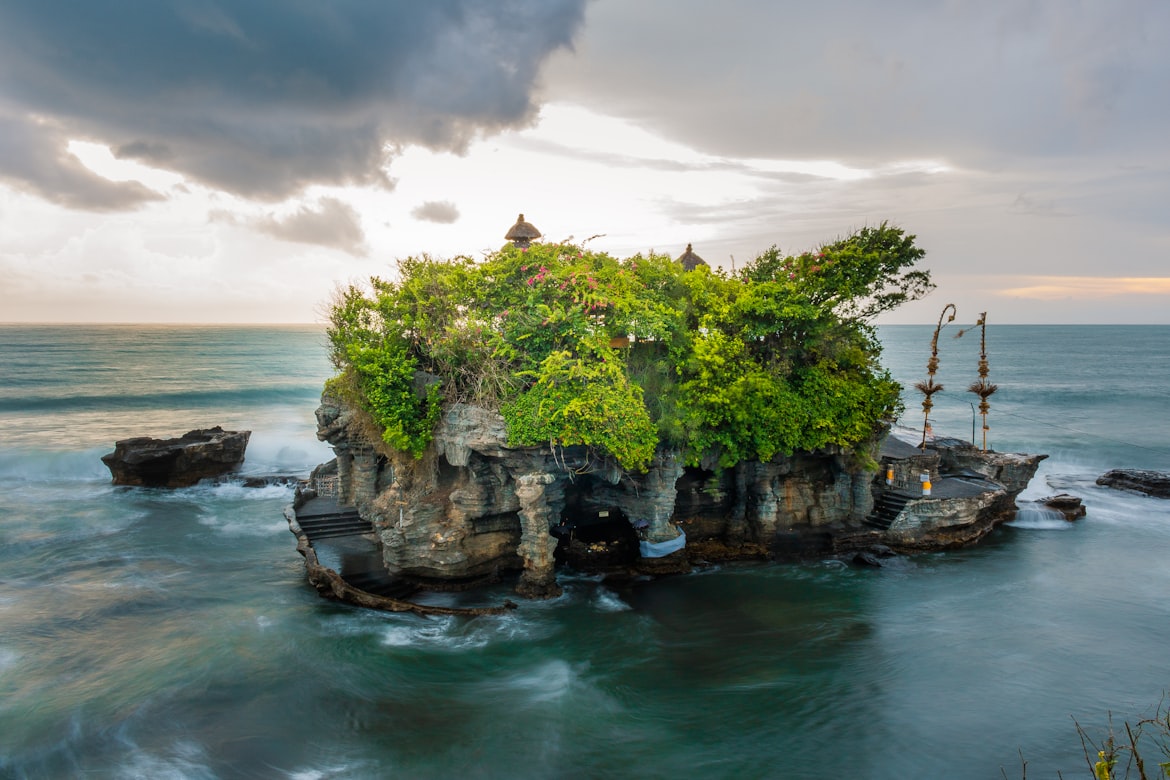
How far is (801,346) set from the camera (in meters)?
21.5

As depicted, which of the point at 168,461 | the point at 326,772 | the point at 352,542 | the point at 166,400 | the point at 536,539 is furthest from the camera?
the point at 166,400

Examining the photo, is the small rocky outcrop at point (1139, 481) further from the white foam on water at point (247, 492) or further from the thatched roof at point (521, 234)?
the white foam on water at point (247, 492)

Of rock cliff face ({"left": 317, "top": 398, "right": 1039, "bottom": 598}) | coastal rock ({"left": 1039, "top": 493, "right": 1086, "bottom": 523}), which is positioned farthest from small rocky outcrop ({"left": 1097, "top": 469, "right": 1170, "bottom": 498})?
rock cliff face ({"left": 317, "top": 398, "right": 1039, "bottom": 598})

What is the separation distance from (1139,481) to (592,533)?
2674 centimetres

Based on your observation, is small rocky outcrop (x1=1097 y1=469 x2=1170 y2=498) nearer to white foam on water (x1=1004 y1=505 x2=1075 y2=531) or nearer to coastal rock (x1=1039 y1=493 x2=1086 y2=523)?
coastal rock (x1=1039 y1=493 x2=1086 y2=523)

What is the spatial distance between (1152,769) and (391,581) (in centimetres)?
1706

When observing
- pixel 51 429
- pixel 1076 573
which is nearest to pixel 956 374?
pixel 1076 573

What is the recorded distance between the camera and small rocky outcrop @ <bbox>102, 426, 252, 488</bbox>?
30.6 m

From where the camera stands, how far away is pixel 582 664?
15836mm

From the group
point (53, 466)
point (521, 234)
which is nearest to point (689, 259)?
point (521, 234)

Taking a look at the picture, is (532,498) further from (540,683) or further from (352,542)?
(352,542)

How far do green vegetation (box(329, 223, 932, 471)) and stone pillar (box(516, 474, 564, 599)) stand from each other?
135 centimetres

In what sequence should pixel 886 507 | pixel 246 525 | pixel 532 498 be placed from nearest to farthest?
1. pixel 532 498
2. pixel 886 507
3. pixel 246 525

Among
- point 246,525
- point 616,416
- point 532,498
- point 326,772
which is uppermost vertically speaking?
point 616,416
